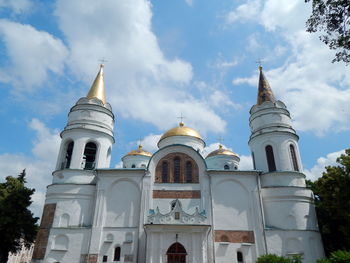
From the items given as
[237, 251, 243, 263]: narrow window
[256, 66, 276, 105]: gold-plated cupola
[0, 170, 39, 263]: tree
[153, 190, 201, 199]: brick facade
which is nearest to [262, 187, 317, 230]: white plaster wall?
[237, 251, 243, 263]: narrow window

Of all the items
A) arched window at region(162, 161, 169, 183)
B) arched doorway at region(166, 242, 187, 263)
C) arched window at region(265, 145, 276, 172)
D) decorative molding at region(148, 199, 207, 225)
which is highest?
arched window at region(265, 145, 276, 172)

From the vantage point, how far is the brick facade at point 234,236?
19391mm

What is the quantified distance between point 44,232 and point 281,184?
59.3 feet

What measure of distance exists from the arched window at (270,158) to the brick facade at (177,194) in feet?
21.6

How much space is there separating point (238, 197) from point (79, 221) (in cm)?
1213

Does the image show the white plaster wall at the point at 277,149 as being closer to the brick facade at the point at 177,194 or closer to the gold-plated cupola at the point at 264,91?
the gold-plated cupola at the point at 264,91

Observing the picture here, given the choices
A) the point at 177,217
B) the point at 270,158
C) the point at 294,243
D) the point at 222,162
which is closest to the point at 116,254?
the point at 177,217

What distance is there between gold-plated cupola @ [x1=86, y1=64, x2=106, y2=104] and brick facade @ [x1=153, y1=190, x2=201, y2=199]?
1052 centimetres

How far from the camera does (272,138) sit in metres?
23.0

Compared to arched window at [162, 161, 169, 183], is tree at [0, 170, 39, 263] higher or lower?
lower

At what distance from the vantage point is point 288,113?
24797 millimetres

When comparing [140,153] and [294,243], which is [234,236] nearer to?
[294,243]

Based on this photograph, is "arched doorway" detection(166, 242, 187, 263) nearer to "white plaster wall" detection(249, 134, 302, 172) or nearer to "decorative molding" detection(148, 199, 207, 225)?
"decorative molding" detection(148, 199, 207, 225)

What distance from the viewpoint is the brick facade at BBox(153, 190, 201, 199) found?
2080 cm
